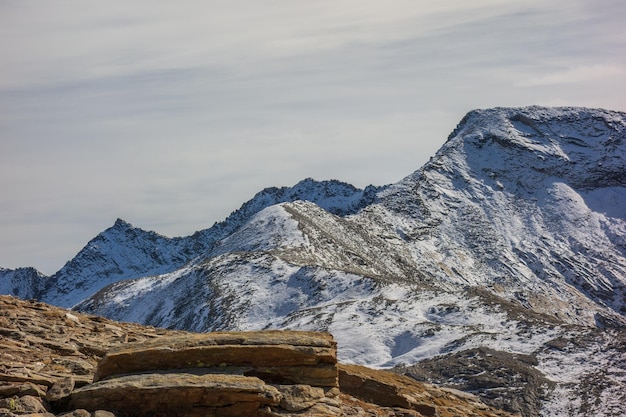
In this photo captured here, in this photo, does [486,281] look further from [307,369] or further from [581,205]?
[307,369]

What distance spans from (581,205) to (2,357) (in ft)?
614

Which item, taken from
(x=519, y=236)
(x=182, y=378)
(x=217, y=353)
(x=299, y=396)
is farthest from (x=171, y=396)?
(x=519, y=236)

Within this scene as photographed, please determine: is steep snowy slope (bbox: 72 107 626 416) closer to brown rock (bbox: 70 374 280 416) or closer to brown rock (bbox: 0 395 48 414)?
brown rock (bbox: 70 374 280 416)

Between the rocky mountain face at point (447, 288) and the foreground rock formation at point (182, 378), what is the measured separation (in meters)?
51.5

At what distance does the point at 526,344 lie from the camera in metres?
85.9

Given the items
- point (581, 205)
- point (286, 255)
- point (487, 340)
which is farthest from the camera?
point (581, 205)

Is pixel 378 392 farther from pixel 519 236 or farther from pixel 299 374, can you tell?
pixel 519 236

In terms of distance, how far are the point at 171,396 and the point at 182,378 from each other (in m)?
0.46

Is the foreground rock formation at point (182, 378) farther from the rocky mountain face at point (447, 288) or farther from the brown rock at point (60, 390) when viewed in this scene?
the rocky mountain face at point (447, 288)

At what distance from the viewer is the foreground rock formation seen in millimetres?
16766

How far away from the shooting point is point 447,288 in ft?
455

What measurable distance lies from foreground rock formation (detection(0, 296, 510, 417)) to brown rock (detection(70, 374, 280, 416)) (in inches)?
0.7

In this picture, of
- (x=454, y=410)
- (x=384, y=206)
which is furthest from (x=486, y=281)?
(x=454, y=410)

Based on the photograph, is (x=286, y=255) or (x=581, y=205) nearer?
(x=286, y=255)
